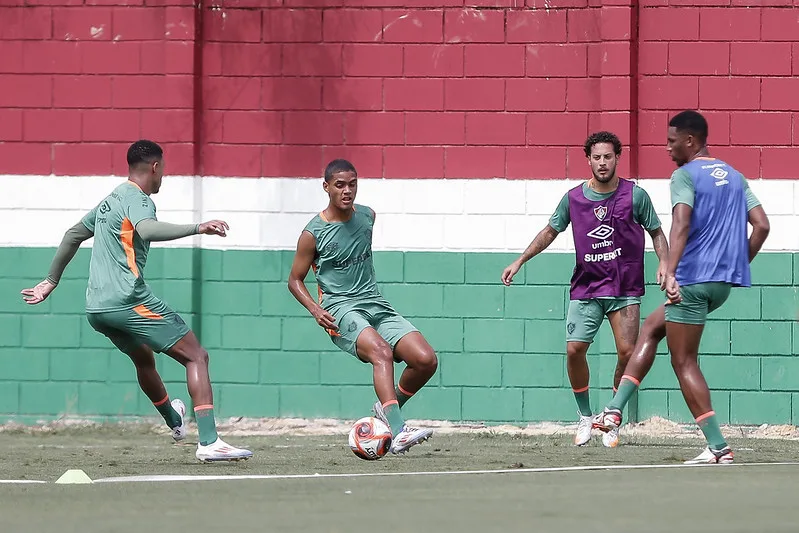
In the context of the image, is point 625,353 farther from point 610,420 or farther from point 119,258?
point 119,258

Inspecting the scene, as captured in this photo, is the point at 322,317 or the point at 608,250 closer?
the point at 322,317

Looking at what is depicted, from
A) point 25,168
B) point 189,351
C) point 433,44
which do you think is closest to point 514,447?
point 189,351

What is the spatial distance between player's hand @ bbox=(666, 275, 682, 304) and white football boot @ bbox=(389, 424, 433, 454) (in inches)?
64.1

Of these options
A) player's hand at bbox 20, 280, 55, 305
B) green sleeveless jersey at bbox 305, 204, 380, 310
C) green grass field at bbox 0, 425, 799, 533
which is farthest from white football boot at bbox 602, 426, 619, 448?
player's hand at bbox 20, 280, 55, 305

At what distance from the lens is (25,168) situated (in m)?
12.2

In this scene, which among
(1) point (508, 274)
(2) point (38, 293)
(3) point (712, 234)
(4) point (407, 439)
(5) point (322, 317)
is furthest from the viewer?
(1) point (508, 274)

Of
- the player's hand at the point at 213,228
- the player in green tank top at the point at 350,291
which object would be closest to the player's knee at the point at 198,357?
the player in green tank top at the point at 350,291

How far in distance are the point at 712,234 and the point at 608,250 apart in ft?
4.96

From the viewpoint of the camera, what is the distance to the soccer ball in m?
8.83

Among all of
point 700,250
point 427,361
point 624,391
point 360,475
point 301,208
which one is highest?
point 301,208

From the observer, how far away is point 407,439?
9016 millimetres

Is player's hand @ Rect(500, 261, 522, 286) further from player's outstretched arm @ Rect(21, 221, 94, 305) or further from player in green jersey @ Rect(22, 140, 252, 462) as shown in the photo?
player's outstretched arm @ Rect(21, 221, 94, 305)

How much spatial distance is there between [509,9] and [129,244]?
411cm

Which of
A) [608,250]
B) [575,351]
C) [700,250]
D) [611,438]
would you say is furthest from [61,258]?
[700,250]
